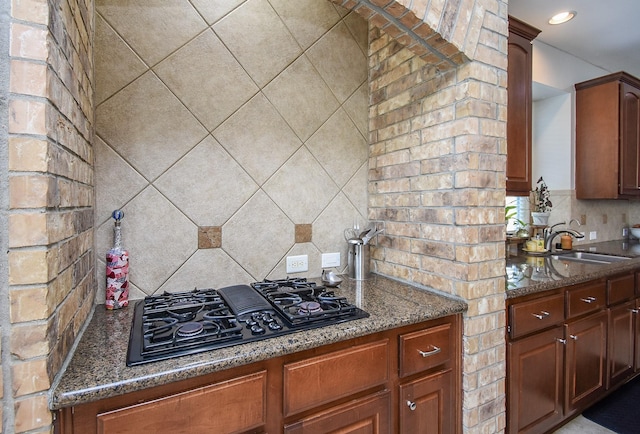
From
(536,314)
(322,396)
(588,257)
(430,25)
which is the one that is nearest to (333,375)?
(322,396)

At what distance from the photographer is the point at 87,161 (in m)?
1.22

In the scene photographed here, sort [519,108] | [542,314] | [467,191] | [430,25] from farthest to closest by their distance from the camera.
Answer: [519,108] → [542,314] → [467,191] → [430,25]

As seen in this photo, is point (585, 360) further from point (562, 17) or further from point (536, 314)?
point (562, 17)

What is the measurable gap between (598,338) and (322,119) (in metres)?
2.25

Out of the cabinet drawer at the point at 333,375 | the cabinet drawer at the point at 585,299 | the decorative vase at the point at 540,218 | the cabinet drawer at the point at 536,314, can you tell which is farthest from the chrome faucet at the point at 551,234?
the cabinet drawer at the point at 333,375

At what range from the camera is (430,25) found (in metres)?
1.30

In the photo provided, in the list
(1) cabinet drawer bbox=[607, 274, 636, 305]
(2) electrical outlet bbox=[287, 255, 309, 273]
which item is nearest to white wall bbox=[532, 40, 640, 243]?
(1) cabinet drawer bbox=[607, 274, 636, 305]

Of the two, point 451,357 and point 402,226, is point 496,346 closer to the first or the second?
point 451,357

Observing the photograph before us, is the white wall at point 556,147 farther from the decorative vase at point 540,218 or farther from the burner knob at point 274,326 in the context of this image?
the burner knob at point 274,326

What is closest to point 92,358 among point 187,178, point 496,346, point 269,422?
point 269,422

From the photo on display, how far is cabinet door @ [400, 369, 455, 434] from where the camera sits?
128 centimetres

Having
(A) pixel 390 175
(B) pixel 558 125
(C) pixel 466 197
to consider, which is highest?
(B) pixel 558 125

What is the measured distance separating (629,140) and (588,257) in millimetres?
1293

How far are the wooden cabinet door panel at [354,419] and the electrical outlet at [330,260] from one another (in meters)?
0.83
